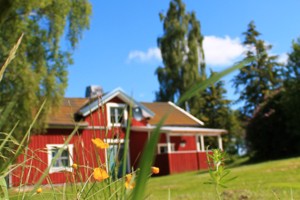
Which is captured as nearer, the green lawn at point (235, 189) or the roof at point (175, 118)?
the green lawn at point (235, 189)

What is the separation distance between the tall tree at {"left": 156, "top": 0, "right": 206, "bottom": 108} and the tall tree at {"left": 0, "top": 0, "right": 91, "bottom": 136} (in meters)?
21.6

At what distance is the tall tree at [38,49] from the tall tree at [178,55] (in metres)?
Result: 21.6

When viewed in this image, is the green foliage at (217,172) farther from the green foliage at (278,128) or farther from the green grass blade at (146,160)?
the green foliage at (278,128)

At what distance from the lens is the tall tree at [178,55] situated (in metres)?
41.4

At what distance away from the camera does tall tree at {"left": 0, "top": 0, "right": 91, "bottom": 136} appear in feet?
56.5

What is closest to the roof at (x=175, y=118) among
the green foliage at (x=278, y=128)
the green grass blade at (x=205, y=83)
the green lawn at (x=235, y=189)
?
the green foliage at (x=278, y=128)

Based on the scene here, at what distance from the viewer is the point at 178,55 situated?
41.9 meters

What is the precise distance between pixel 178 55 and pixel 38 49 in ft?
80.0

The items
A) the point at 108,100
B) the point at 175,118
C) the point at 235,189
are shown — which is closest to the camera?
the point at 235,189

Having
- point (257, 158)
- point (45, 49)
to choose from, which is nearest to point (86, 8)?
point (45, 49)

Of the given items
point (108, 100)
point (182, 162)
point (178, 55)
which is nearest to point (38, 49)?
point (108, 100)

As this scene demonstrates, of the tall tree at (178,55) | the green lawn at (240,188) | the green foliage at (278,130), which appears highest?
→ the tall tree at (178,55)

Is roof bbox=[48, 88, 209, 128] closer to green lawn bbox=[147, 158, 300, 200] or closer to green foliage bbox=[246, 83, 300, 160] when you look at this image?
green foliage bbox=[246, 83, 300, 160]

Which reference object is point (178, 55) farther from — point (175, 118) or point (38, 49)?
point (38, 49)
